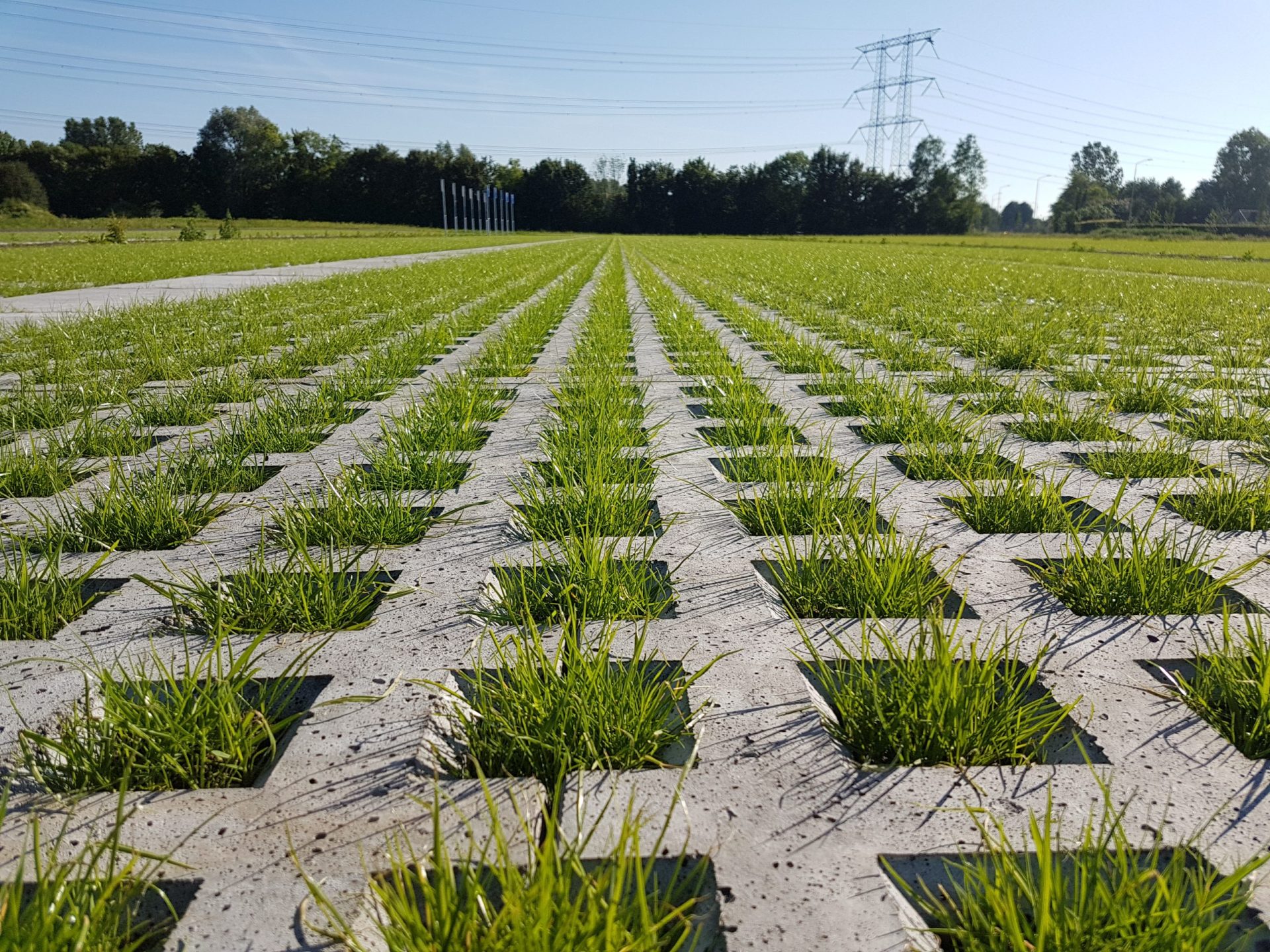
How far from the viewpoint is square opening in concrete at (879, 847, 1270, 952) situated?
2.94 ft

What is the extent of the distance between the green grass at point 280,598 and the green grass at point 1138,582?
149 cm

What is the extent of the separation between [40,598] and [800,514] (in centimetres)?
179

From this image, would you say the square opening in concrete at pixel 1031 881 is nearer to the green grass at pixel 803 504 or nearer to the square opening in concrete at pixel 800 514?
the green grass at pixel 803 504

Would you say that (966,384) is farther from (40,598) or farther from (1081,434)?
(40,598)

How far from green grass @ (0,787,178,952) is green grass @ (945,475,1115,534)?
79.0 inches

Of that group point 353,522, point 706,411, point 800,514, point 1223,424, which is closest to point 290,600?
point 353,522

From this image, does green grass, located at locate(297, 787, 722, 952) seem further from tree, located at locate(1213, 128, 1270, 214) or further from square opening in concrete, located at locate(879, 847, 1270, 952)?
tree, located at locate(1213, 128, 1270, 214)

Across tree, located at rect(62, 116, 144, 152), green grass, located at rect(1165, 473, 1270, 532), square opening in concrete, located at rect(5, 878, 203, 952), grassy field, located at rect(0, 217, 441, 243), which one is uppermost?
tree, located at rect(62, 116, 144, 152)

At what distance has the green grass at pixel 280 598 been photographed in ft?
5.55

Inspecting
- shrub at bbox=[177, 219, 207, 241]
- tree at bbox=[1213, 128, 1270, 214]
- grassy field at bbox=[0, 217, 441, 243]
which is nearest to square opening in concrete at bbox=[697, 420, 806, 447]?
shrub at bbox=[177, 219, 207, 241]

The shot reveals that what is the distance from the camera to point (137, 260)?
15.7 meters

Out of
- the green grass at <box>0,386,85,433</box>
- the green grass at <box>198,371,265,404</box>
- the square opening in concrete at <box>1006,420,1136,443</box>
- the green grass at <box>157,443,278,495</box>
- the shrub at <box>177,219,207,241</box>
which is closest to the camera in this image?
the green grass at <box>157,443,278,495</box>

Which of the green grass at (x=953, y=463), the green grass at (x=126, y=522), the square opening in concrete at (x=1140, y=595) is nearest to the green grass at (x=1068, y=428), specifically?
the green grass at (x=953, y=463)

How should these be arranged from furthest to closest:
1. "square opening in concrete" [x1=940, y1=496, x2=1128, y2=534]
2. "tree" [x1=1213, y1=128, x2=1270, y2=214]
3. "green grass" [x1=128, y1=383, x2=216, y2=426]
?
1. "tree" [x1=1213, y1=128, x2=1270, y2=214]
2. "green grass" [x1=128, y1=383, x2=216, y2=426]
3. "square opening in concrete" [x1=940, y1=496, x2=1128, y2=534]
